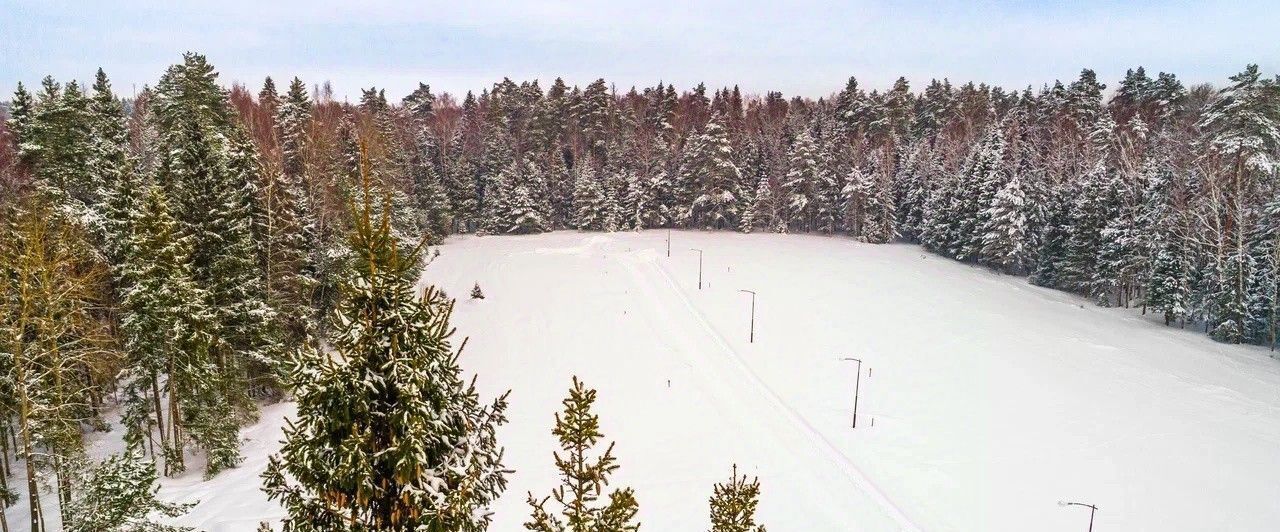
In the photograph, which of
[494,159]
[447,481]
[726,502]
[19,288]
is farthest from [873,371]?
[494,159]

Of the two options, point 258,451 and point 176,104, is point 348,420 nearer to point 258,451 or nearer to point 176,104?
point 258,451

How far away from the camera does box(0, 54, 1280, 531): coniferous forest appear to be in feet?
26.3

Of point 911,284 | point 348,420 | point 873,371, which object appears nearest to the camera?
point 348,420

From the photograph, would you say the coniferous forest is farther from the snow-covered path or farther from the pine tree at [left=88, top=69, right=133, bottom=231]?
the snow-covered path

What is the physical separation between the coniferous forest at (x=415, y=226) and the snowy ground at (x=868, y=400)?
3.92 meters

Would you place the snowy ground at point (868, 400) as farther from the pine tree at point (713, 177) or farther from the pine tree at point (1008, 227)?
the pine tree at point (713, 177)

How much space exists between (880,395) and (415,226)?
36738 millimetres

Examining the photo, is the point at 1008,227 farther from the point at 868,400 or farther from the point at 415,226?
the point at 415,226

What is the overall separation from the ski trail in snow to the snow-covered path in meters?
0.13

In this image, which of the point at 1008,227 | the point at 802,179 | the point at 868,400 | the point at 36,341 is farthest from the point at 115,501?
the point at 802,179

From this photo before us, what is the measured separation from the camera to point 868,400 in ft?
115

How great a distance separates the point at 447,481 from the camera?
8.05m

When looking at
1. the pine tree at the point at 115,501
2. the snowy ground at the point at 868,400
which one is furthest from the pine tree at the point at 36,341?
the snowy ground at the point at 868,400

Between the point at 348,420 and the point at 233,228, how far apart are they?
67.4ft
